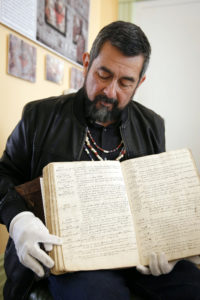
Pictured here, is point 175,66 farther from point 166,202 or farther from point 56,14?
point 166,202

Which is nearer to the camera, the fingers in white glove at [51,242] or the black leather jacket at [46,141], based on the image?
the fingers in white glove at [51,242]

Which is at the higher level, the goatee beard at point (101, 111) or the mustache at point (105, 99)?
the mustache at point (105, 99)

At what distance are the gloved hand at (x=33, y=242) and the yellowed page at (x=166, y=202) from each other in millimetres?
222

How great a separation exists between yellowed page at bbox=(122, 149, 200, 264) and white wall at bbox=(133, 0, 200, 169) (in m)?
1.73

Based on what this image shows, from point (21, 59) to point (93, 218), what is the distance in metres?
0.93

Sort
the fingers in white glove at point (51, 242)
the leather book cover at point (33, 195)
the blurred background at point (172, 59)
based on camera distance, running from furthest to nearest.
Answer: the blurred background at point (172, 59), the leather book cover at point (33, 195), the fingers in white glove at point (51, 242)

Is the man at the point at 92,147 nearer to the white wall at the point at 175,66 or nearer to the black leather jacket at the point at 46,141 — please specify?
the black leather jacket at the point at 46,141

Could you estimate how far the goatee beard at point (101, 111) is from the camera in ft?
2.90

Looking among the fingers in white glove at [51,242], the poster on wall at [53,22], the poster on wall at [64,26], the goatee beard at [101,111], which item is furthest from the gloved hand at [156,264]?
the poster on wall at [64,26]

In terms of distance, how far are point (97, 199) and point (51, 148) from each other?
0.31 meters

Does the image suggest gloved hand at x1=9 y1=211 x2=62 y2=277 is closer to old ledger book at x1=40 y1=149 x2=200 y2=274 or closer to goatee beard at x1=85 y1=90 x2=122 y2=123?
old ledger book at x1=40 y1=149 x2=200 y2=274

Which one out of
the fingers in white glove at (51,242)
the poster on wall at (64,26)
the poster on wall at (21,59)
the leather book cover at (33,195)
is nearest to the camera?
the fingers in white glove at (51,242)

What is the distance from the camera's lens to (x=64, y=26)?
63.6 inches

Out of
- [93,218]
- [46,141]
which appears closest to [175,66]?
[46,141]
